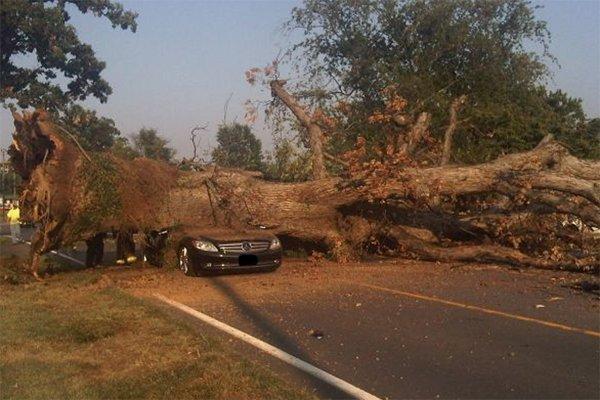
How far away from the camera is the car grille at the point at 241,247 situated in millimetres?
12422

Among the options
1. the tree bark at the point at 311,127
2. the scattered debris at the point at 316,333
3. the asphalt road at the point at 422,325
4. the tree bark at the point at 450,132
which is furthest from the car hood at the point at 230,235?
the tree bark at the point at 450,132

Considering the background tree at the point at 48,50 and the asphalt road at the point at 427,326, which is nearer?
the asphalt road at the point at 427,326

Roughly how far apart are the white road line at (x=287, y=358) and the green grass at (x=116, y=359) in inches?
15.3

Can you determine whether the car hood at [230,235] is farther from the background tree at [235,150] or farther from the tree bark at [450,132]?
the tree bark at [450,132]

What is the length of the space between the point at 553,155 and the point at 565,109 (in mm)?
16863

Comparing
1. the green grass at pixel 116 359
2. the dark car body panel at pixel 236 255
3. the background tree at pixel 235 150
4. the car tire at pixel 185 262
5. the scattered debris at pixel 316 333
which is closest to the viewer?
the green grass at pixel 116 359

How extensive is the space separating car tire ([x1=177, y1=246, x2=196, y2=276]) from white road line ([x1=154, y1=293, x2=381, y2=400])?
316cm

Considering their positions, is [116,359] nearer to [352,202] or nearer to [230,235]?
[230,235]

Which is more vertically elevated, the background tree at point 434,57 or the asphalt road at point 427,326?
the background tree at point 434,57

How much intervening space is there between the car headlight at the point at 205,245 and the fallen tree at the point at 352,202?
1.19 m

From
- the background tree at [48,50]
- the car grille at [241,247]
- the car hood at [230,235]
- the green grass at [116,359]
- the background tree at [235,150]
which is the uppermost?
the background tree at [48,50]

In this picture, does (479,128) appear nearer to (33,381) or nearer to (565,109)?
(565,109)

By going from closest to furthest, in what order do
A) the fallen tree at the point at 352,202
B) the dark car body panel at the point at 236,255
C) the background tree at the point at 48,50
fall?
the dark car body panel at the point at 236,255 < the fallen tree at the point at 352,202 < the background tree at the point at 48,50

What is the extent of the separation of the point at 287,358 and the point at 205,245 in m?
6.04
